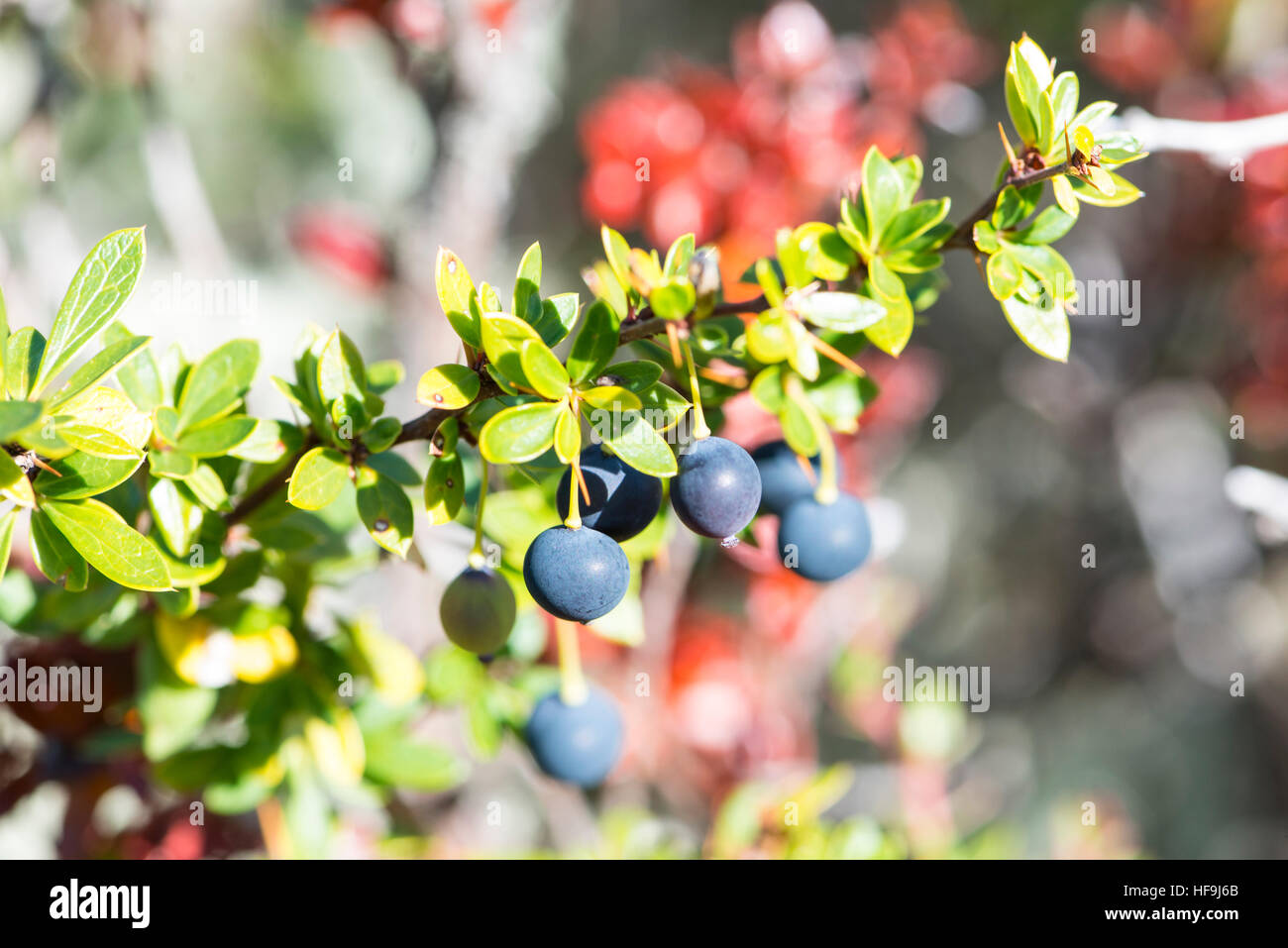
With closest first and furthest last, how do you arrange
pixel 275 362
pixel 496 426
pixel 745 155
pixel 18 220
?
pixel 496 426
pixel 18 220
pixel 745 155
pixel 275 362

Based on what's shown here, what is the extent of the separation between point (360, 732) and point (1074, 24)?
211 cm

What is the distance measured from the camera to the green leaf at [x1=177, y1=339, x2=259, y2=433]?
597 millimetres

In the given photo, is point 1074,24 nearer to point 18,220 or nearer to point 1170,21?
point 1170,21

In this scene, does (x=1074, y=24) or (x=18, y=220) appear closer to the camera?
(x=18, y=220)

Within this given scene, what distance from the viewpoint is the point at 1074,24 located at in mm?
1986

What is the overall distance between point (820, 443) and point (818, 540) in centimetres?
9

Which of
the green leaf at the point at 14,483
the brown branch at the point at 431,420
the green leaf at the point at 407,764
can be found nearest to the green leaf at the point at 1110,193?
the brown branch at the point at 431,420

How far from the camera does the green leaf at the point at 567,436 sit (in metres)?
0.53

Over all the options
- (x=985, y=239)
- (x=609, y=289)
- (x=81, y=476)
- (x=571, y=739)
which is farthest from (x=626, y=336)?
(x=571, y=739)

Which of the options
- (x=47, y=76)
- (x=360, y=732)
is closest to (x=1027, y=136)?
(x=360, y=732)

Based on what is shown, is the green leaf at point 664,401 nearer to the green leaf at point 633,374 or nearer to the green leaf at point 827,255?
the green leaf at point 633,374
